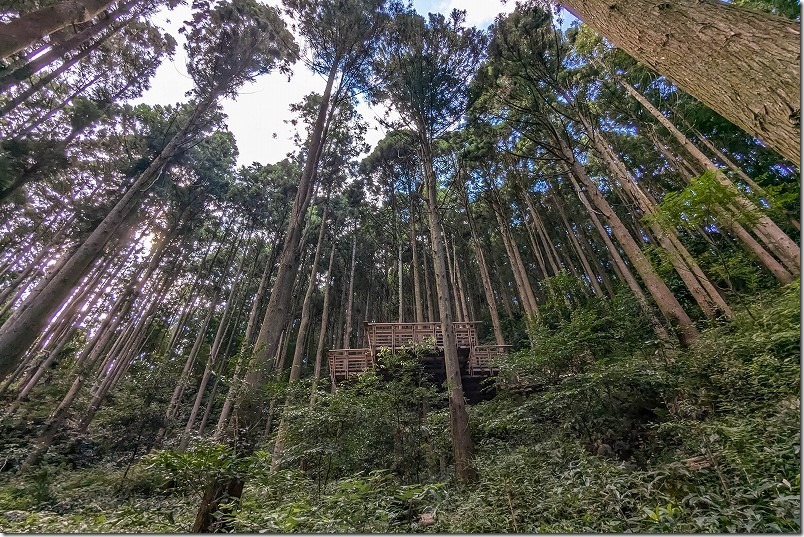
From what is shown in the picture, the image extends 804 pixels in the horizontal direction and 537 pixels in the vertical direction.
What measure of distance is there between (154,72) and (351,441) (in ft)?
49.6

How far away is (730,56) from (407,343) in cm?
833

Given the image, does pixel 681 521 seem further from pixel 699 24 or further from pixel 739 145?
pixel 739 145

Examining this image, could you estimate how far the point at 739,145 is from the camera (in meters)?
12.1

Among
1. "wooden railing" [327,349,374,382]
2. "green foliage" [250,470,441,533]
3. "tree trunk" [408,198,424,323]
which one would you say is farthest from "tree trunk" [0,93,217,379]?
"tree trunk" [408,198,424,323]

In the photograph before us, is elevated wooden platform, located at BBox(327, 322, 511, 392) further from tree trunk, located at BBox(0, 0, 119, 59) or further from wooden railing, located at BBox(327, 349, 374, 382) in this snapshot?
tree trunk, located at BBox(0, 0, 119, 59)

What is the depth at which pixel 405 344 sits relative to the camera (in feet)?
30.3

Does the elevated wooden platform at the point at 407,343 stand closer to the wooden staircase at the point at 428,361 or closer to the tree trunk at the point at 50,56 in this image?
the wooden staircase at the point at 428,361

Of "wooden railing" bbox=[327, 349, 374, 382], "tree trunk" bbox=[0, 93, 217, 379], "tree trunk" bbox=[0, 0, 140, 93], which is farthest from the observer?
"wooden railing" bbox=[327, 349, 374, 382]

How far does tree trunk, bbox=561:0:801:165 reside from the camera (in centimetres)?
140

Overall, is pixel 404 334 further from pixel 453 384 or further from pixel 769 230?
pixel 769 230

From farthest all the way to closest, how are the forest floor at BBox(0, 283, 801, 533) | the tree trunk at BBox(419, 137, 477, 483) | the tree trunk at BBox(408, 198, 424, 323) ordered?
1. the tree trunk at BBox(408, 198, 424, 323)
2. the tree trunk at BBox(419, 137, 477, 483)
3. the forest floor at BBox(0, 283, 801, 533)

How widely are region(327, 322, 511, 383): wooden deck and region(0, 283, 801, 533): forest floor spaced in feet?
8.93

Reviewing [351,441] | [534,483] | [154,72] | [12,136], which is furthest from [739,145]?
[12,136]

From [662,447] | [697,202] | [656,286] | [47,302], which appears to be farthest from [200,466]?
[656,286]
